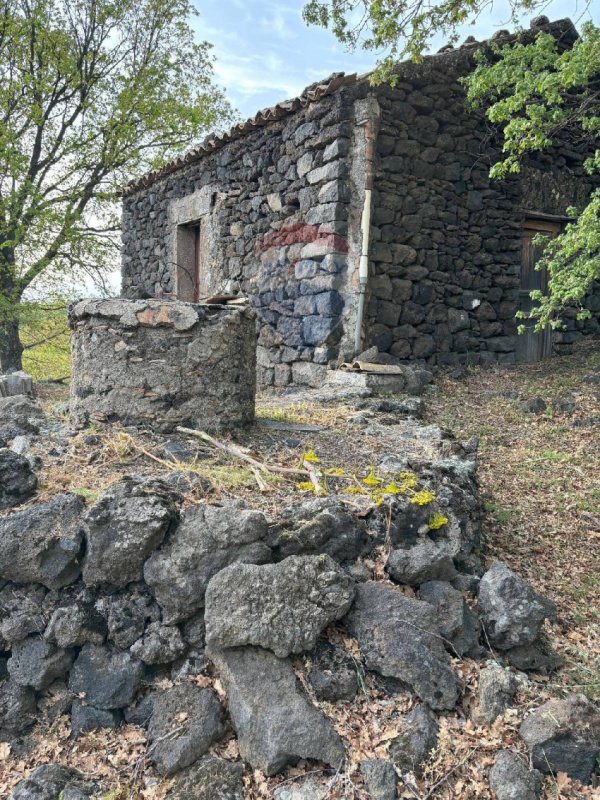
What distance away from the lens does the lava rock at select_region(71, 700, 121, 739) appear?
2467 mm

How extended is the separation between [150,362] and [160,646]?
1824 millimetres

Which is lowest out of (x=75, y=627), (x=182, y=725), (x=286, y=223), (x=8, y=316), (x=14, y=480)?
(x=182, y=725)

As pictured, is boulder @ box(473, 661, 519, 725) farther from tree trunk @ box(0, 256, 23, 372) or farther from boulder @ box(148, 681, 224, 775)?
tree trunk @ box(0, 256, 23, 372)

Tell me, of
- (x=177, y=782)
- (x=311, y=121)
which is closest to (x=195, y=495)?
(x=177, y=782)

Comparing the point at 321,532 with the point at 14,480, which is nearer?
the point at 321,532

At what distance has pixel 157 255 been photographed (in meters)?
10.3

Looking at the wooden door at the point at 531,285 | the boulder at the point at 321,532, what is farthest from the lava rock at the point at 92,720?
the wooden door at the point at 531,285

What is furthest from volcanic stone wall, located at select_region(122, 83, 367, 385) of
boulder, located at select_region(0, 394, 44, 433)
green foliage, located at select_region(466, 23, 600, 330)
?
boulder, located at select_region(0, 394, 44, 433)

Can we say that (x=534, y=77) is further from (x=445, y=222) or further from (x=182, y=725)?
(x=182, y=725)

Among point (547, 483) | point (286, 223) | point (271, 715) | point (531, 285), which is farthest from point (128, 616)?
point (531, 285)

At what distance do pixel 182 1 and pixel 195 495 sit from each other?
1218 centimetres

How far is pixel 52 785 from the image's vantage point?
2.19m

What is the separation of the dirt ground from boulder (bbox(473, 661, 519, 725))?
33mm

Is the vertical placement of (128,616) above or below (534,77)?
below
